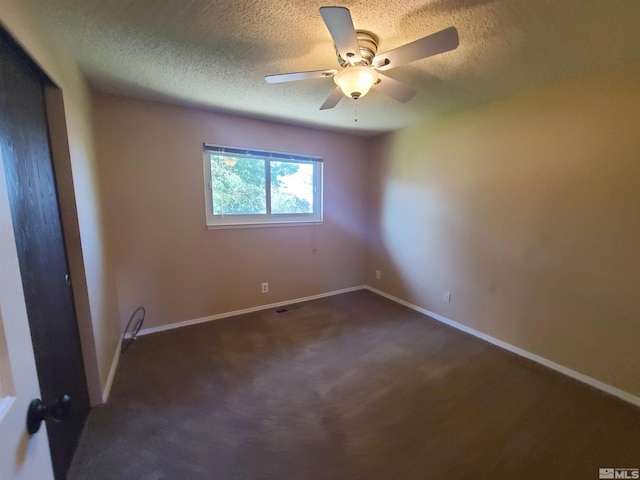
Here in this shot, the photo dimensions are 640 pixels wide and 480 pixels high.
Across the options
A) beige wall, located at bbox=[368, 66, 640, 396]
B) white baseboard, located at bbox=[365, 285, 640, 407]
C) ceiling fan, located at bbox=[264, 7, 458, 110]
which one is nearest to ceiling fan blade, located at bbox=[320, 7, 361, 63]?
ceiling fan, located at bbox=[264, 7, 458, 110]

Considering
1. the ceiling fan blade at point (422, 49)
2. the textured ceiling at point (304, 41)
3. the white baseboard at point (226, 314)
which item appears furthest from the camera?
the white baseboard at point (226, 314)

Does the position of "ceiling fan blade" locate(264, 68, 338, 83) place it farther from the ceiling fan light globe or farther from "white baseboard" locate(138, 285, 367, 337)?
"white baseboard" locate(138, 285, 367, 337)

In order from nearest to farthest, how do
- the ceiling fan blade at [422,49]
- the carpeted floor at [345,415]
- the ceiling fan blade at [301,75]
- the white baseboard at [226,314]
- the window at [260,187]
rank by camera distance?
the ceiling fan blade at [422,49], the carpeted floor at [345,415], the ceiling fan blade at [301,75], the white baseboard at [226,314], the window at [260,187]

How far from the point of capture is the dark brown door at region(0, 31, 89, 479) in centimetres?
105

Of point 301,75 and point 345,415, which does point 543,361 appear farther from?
point 301,75

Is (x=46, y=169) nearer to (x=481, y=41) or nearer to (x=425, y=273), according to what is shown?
(x=481, y=41)

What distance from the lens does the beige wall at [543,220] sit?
1832 mm

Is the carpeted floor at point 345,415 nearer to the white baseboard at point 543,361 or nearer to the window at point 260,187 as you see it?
the white baseboard at point 543,361

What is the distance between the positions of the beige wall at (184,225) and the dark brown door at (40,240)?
104cm

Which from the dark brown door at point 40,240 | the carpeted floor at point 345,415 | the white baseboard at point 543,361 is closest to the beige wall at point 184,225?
the carpeted floor at point 345,415

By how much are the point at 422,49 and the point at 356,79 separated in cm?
35

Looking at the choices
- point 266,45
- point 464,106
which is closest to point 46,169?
point 266,45

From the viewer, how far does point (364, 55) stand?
1.51 metres

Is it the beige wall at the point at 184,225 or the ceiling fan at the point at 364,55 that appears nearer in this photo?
the ceiling fan at the point at 364,55
